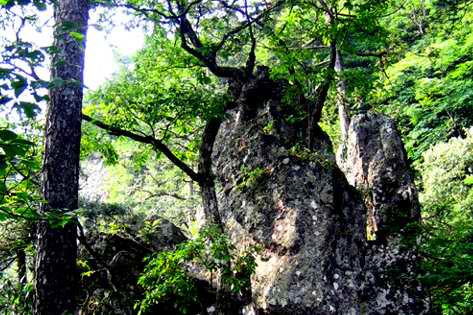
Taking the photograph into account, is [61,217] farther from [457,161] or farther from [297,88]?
[457,161]

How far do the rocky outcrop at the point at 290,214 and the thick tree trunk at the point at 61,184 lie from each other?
2.17 meters

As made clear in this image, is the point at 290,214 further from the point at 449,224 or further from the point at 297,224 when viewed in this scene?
the point at 449,224

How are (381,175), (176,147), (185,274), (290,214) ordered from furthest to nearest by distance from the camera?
(176,147) → (381,175) → (290,214) → (185,274)

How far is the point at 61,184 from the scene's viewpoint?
4.21 m

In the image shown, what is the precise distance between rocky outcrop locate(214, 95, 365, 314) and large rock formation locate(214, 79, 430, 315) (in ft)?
0.04

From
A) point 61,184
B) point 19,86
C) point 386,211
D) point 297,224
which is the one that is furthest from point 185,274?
point 19,86

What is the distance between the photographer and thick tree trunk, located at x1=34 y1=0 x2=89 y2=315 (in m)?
3.97

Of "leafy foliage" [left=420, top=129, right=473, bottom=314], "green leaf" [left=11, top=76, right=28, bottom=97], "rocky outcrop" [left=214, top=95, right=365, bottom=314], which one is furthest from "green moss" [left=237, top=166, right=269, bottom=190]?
"green leaf" [left=11, top=76, right=28, bottom=97]

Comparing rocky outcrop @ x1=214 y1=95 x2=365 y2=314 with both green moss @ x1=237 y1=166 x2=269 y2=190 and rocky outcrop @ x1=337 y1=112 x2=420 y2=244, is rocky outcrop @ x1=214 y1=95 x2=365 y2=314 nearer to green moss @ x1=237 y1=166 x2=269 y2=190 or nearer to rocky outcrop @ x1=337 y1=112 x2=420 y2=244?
green moss @ x1=237 y1=166 x2=269 y2=190

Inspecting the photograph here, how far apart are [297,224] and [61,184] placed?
8.87ft

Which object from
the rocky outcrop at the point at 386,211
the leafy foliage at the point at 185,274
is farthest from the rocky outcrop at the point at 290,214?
the leafy foliage at the point at 185,274

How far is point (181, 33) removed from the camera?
618 centimetres

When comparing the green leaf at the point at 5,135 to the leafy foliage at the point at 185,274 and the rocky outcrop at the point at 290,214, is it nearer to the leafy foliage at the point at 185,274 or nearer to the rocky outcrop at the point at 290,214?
the leafy foliage at the point at 185,274

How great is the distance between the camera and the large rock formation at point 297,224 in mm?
4836
